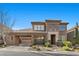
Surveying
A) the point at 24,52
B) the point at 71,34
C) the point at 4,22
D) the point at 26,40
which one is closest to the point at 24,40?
the point at 26,40

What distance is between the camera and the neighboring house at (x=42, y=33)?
427 inches

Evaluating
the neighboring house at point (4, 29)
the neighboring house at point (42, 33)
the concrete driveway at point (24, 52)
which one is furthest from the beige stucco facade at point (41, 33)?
the concrete driveway at point (24, 52)

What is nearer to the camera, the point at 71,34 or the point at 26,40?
the point at 26,40

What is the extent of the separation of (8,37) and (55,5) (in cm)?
261

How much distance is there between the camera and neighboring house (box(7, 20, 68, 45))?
10844 millimetres

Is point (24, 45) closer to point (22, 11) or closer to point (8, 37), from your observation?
point (8, 37)

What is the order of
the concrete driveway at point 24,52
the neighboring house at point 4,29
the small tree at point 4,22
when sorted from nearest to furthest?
the concrete driveway at point 24,52 < the small tree at point 4,22 < the neighboring house at point 4,29

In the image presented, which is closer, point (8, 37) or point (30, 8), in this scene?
point (30, 8)

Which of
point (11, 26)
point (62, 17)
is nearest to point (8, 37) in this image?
point (11, 26)

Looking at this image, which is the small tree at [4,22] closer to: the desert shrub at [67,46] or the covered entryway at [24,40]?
the covered entryway at [24,40]

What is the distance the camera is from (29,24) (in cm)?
1059

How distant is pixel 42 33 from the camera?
444 inches

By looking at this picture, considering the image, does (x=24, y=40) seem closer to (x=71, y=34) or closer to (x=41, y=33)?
(x=41, y=33)

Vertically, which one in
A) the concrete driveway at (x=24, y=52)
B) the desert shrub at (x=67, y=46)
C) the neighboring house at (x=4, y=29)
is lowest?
the concrete driveway at (x=24, y=52)
